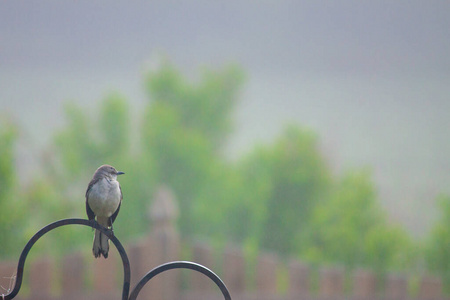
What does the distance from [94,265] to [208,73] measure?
102 inches

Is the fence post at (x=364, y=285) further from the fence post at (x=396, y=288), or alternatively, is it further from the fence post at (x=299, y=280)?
the fence post at (x=299, y=280)

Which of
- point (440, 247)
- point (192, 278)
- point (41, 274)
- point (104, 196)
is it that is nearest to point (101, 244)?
point (104, 196)

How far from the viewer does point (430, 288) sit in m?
5.25

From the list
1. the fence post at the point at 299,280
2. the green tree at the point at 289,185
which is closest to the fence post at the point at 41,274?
the green tree at the point at 289,185

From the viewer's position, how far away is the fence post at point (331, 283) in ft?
16.8

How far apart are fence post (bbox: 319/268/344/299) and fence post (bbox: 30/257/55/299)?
2.19 metres

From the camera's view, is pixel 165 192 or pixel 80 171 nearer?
pixel 165 192

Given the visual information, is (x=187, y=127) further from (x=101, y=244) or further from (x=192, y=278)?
(x=101, y=244)

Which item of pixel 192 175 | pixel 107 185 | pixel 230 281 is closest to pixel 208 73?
pixel 192 175

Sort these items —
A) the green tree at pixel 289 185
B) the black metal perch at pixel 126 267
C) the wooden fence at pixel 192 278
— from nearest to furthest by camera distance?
the black metal perch at pixel 126 267, the wooden fence at pixel 192 278, the green tree at pixel 289 185

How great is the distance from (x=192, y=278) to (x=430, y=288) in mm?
2013

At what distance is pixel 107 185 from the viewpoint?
210 cm

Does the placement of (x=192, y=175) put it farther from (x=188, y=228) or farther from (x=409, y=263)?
(x=409, y=263)

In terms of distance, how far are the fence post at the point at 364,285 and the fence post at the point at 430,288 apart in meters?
0.39
